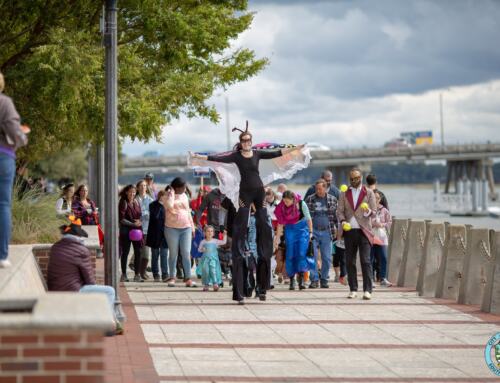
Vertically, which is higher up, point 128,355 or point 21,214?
point 21,214

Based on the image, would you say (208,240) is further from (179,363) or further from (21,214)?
(179,363)

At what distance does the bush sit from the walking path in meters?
1.41

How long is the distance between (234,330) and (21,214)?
4027 mm

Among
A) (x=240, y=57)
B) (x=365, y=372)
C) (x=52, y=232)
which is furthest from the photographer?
(x=240, y=57)

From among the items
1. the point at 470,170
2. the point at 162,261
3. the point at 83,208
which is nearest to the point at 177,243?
the point at 162,261

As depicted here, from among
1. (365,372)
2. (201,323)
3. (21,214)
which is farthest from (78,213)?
(365,372)

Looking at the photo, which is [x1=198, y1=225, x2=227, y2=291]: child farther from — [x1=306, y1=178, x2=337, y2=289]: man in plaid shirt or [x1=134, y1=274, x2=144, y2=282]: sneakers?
[x1=134, y1=274, x2=144, y2=282]: sneakers

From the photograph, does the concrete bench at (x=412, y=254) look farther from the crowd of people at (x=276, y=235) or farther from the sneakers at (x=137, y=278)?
the sneakers at (x=137, y=278)

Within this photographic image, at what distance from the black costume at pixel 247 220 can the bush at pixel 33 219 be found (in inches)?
92.7

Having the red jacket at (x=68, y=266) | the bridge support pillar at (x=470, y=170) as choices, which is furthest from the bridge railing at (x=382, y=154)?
the red jacket at (x=68, y=266)

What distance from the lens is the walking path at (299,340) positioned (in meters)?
9.08

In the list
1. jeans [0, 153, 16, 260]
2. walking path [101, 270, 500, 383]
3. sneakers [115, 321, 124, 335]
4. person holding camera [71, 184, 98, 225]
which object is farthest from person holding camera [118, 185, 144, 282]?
jeans [0, 153, 16, 260]

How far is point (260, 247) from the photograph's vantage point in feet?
49.3

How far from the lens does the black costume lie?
1474 centimetres
